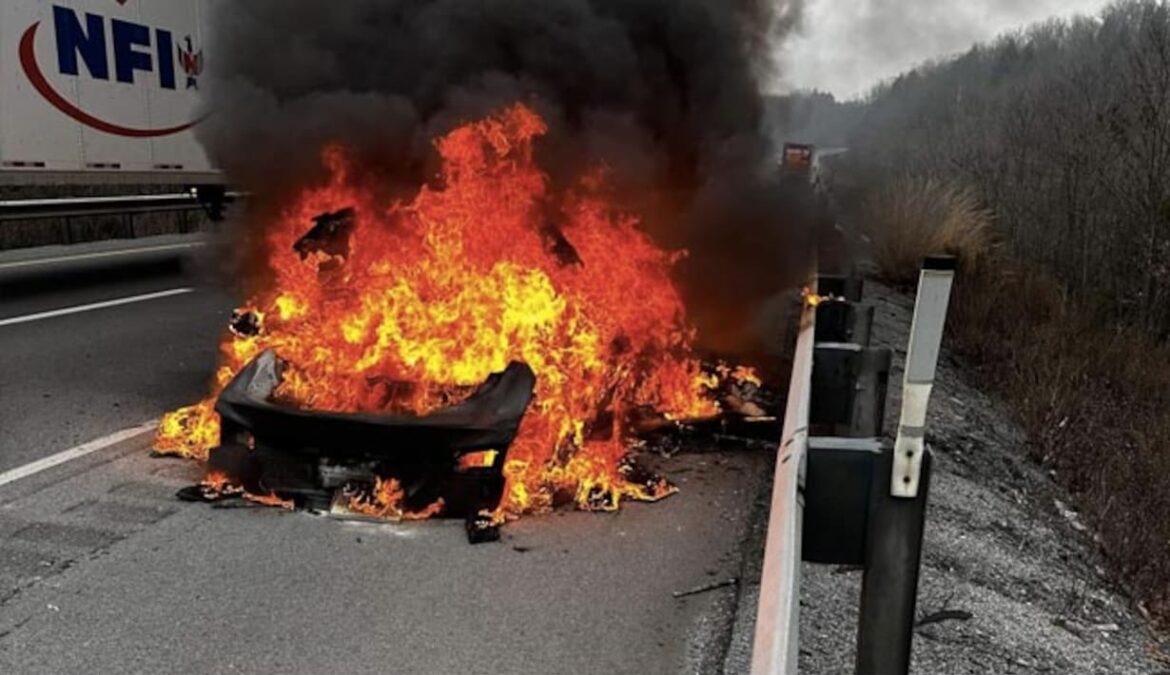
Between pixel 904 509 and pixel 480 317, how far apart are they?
11.7ft

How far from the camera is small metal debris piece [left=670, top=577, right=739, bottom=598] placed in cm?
373

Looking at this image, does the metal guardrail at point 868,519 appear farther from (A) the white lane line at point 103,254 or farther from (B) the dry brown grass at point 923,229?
(A) the white lane line at point 103,254

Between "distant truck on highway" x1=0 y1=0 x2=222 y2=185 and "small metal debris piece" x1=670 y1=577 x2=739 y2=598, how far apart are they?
7194 mm

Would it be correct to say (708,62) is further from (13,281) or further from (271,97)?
(13,281)

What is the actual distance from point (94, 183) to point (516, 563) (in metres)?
9.46

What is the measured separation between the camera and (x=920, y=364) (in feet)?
5.21

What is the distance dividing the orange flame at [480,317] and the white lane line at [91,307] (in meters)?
4.18

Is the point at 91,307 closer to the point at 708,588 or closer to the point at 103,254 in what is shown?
the point at 103,254

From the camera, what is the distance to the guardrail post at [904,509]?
1.57 meters

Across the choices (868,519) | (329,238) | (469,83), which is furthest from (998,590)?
(469,83)

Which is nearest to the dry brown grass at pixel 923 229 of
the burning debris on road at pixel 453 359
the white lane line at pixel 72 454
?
the burning debris on road at pixel 453 359

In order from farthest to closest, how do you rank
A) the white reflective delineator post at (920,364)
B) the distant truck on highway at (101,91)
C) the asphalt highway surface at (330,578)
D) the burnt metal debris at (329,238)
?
the distant truck on highway at (101,91), the burnt metal debris at (329,238), the asphalt highway surface at (330,578), the white reflective delineator post at (920,364)

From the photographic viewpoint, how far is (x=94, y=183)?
36.9 ft

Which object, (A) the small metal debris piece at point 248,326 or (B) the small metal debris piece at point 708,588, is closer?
(B) the small metal debris piece at point 708,588
